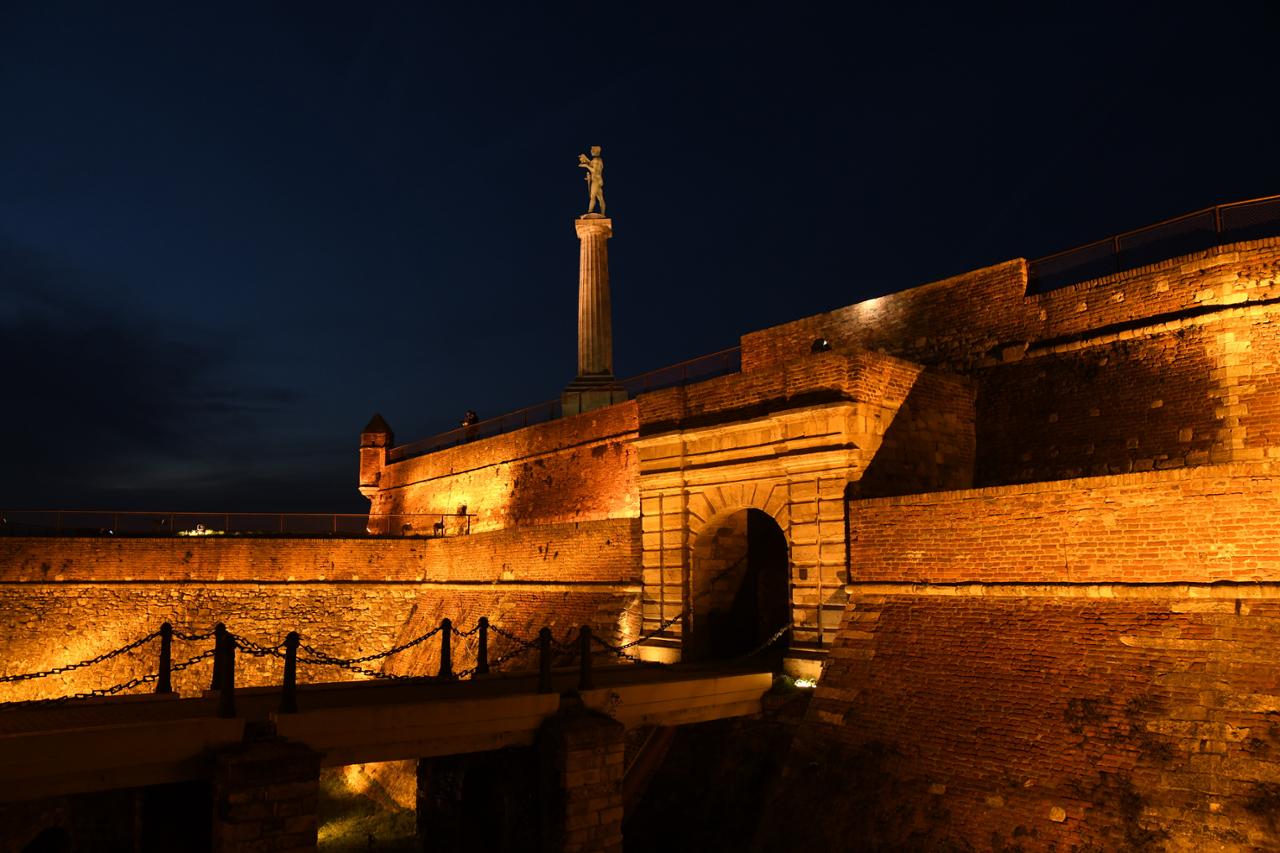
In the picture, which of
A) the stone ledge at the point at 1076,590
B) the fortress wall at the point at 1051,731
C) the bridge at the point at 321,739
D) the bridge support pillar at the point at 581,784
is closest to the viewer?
the fortress wall at the point at 1051,731

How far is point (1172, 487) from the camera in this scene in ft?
29.5

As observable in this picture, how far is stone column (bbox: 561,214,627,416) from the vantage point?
26.6 m

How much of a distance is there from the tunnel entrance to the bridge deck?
1.52 m

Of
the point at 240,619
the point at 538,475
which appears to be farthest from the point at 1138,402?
the point at 240,619

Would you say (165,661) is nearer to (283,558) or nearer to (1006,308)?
(1006,308)

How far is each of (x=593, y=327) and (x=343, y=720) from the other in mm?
19191

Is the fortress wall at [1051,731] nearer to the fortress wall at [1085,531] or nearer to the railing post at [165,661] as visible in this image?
the fortress wall at [1085,531]

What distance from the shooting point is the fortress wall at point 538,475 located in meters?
23.2

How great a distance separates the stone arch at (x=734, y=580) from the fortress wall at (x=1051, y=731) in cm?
341

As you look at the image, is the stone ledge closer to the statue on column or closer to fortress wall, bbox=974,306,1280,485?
fortress wall, bbox=974,306,1280,485

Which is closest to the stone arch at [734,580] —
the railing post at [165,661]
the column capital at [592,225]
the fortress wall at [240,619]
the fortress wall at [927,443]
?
the fortress wall at [927,443]

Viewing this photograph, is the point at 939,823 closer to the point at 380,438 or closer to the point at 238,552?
the point at 238,552

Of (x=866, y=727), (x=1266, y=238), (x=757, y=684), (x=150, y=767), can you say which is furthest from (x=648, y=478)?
(x=1266, y=238)

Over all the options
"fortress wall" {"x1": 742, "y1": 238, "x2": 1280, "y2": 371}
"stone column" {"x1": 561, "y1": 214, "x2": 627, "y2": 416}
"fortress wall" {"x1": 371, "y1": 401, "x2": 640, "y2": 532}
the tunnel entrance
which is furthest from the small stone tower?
the tunnel entrance
